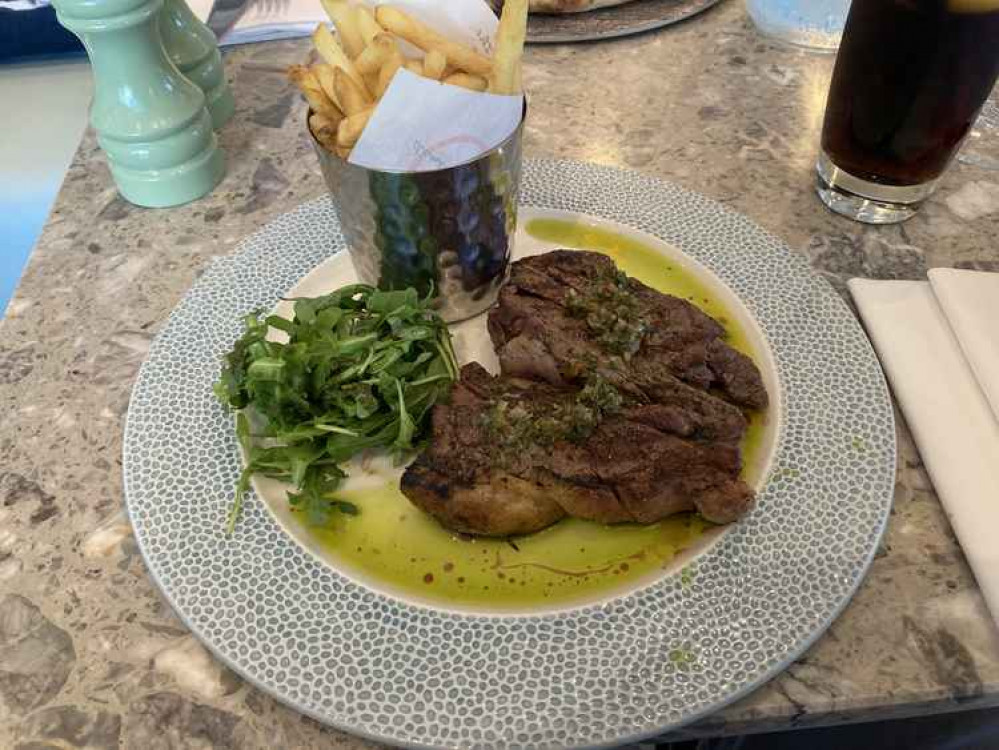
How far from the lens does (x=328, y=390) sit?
5.53 feet

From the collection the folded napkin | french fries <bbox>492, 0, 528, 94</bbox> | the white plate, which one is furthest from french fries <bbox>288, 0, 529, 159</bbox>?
the folded napkin

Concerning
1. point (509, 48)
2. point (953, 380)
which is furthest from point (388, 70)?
point (953, 380)

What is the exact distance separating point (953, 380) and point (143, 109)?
2304 millimetres

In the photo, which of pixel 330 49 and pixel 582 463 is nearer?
pixel 582 463

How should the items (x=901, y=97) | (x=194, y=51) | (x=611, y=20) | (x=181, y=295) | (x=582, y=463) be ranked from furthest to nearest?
(x=611, y=20), (x=194, y=51), (x=181, y=295), (x=901, y=97), (x=582, y=463)

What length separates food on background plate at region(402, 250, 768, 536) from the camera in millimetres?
1508

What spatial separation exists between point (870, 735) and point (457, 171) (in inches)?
62.7

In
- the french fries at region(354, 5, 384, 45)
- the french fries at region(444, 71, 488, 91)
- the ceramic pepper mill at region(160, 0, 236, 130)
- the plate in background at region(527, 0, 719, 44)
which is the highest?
the french fries at region(354, 5, 384, 45)

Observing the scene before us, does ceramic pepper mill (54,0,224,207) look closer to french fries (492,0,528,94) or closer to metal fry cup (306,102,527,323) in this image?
metal fry cup (306,102,527,323)

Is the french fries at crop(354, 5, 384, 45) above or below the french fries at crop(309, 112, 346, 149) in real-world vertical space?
above

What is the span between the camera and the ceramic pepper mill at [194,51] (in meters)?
2.55

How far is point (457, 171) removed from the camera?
1758mm

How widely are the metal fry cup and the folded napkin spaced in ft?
3.15

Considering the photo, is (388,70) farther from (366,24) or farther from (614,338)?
(614,338)
